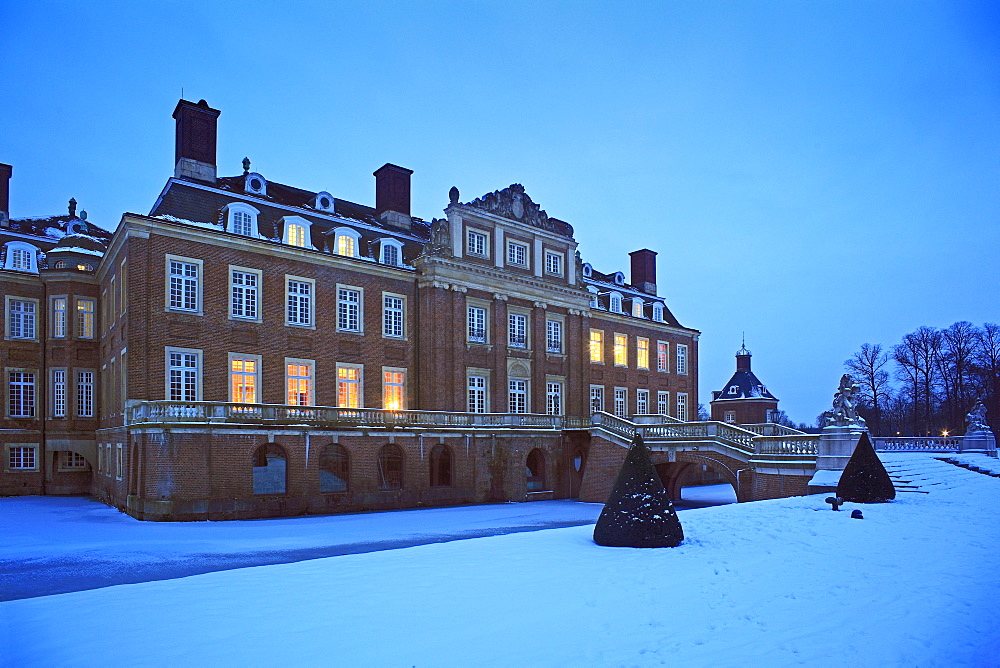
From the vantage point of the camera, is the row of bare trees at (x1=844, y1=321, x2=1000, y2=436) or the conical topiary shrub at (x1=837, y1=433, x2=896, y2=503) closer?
the conical topiary shrub at (x1=837, y1=433, x2=896, y2=503)

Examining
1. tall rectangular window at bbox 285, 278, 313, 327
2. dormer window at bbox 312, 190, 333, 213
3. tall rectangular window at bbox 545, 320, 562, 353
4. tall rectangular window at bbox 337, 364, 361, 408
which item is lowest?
tall rectangular window at bbox 337, 364, 361, 408

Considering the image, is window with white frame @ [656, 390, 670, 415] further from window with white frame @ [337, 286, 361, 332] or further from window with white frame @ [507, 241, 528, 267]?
window with white frame @ [337, 286, 361, 332]

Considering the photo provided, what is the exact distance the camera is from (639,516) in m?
13.6

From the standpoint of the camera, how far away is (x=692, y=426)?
103ft

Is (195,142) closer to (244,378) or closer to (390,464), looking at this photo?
(244,378)

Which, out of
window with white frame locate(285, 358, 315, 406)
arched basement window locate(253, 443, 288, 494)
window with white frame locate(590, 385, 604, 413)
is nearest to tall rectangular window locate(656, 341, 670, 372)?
window with white frame locate(590, 385, 604, 413)

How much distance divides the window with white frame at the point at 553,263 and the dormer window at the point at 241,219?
16.1 m

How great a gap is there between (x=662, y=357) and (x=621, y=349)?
491cm

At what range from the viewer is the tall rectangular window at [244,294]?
2891 centimetres

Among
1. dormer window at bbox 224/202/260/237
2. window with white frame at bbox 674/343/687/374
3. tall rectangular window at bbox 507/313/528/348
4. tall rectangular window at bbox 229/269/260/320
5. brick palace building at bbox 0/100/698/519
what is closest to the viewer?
brick palace building at bbox 0/100/698/519

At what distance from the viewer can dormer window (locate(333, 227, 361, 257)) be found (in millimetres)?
32375

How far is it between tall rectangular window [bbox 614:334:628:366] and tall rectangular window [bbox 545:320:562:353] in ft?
20.7

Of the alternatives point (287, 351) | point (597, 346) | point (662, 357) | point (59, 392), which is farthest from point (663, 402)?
point (59, 392)

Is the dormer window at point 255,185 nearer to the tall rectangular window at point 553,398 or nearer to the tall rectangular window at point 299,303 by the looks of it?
the tall rectangular window at point 299,303
